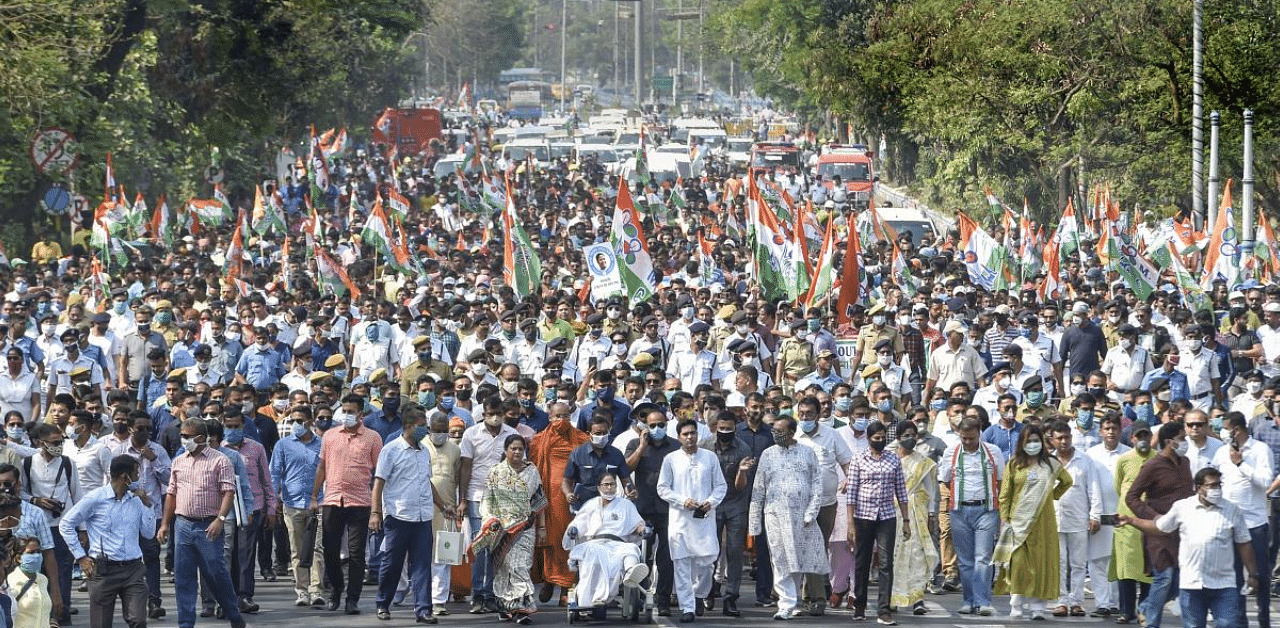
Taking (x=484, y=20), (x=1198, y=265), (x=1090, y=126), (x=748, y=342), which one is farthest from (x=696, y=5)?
(x=748, y=342)

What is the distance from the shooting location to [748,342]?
18594 mm

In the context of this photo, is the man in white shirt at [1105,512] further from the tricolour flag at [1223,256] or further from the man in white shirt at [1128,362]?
the tricolour flag at [1223,256]

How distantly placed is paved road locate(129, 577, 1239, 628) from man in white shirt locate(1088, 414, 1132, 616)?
21 centimetres

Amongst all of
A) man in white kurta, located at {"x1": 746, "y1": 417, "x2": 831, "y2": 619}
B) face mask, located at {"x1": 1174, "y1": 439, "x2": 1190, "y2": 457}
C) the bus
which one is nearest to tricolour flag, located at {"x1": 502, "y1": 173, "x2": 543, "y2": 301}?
man in white kurta, located at {"x1": 746, "y1": 417, "x2": 831, "y2": 619}

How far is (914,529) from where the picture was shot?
14383 millimetres

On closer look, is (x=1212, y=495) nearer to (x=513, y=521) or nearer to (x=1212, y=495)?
(x=1212, y=495)

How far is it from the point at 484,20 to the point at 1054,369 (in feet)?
344

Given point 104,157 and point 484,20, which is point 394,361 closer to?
point 104,157

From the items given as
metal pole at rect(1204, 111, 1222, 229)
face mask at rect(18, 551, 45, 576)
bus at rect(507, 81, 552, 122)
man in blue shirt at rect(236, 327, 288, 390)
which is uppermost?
bus at rect(507, 81, 552, 122)

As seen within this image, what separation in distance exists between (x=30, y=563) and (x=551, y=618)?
4042 millimetres

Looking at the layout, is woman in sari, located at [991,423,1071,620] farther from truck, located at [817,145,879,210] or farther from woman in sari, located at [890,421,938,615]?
truck, located at [817,145,879,210]

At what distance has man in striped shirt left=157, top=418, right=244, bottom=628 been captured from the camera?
13.3 meters

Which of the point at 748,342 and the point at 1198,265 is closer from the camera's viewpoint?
the point at 748,342

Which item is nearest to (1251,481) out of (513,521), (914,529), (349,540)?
(914,529)
